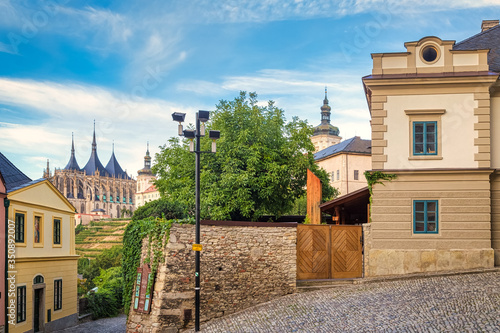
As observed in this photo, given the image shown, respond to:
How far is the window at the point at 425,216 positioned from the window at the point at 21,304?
15.3 m

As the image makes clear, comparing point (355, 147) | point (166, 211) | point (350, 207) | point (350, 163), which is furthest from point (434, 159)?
point (350, 163)

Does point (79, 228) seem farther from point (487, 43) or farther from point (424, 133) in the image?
point (424, 133)

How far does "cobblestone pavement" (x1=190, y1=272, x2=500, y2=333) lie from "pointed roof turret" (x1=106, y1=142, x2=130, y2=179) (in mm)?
170537

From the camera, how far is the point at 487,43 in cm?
2269

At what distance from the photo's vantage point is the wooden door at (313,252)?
19.5 meters

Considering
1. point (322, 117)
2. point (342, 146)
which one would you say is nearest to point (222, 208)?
point (342, 146)

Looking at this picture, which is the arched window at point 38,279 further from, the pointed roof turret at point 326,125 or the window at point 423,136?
the pointed roof turret at point 326,125

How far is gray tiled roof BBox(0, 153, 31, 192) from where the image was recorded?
75.2 ft

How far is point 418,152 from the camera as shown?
2038cm

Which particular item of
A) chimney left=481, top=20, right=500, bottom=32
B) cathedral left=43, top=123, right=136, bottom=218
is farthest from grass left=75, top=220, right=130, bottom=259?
chimney left=481, top=20, right=500, bottom=32

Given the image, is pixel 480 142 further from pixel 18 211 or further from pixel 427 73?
pixel 18 211

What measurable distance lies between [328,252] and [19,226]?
488 inches

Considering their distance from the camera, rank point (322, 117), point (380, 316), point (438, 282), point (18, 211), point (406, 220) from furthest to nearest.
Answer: point (322, 117), point (18, 211), point (406, 220), point (438, 282), point (380, 316)

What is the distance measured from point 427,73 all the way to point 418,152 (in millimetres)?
2805
